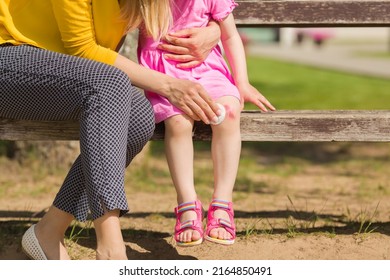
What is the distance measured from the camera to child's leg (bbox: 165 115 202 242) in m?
3.03

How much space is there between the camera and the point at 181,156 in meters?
3.04

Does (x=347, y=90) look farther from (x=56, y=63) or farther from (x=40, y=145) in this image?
(x=56, y=63)

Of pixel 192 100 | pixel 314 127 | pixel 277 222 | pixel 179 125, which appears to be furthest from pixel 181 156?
pixel 277 222

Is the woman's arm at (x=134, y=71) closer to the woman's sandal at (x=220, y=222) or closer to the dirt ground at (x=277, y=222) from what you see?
the woman's sandal at (x=220, y=222)

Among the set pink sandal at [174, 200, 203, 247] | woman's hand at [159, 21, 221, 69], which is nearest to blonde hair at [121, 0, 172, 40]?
woman's hand at [159, 21, 221, 69]

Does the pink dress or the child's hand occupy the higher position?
the pink dress

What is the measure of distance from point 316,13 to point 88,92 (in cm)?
139

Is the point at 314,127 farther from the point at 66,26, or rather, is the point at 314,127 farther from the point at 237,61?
the point at 66,26

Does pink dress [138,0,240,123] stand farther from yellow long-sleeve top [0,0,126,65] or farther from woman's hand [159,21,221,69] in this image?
yellow long-sleeve top [0,0,126,65]

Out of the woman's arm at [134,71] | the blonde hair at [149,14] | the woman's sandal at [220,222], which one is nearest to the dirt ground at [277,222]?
the woman's sandal at [220,222]

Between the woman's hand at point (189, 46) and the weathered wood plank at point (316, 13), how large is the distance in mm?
498

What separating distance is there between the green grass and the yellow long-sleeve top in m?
5.86

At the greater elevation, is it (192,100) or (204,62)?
(204,62)

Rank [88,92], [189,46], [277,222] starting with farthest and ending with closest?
[277,222] < [189,46] < [88,92]
